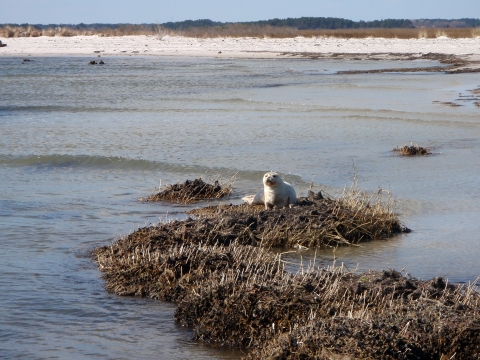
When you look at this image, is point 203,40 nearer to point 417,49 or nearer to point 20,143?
point 417,49

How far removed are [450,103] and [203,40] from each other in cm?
5390

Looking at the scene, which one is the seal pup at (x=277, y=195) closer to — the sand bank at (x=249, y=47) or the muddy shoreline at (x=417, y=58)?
the muddy shoreline at (x=417, y=58)

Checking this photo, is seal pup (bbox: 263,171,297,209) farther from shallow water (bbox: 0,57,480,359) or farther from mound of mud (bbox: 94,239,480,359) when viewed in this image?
mound of mud (bbox: 94,239,480,359)

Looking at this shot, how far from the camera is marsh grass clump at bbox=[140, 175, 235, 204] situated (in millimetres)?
11828

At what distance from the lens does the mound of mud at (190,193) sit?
1183 centimetres

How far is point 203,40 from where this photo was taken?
7650cm

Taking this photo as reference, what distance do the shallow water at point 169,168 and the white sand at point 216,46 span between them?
27932mm

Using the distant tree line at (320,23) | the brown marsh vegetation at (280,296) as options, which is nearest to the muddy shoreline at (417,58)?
the brown marsh vegetation at (280,296)

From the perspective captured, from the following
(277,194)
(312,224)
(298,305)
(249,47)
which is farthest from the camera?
(249,47)

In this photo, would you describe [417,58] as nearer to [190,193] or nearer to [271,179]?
[190,193]

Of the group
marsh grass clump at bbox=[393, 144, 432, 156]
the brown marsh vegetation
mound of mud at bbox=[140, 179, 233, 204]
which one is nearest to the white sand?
marsh grass clump at bbox=[393, 144, 432, 156]

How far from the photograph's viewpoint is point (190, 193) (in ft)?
38.9

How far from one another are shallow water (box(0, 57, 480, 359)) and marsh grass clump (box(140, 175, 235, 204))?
34 cm

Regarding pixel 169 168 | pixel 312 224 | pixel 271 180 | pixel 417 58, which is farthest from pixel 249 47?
pixel 312 224
